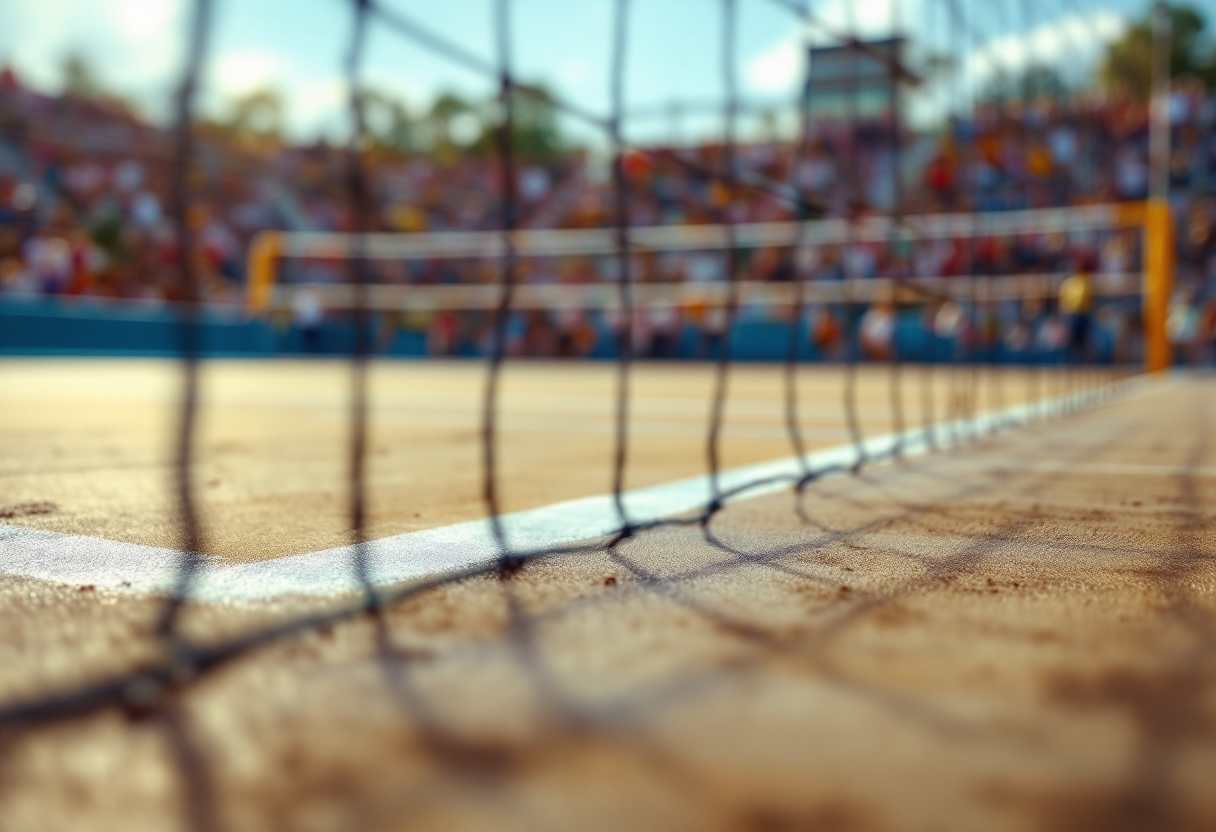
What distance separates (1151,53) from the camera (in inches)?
1034

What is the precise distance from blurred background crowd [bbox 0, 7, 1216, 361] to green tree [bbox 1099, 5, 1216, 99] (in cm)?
1072

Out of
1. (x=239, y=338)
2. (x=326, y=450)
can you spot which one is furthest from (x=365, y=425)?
(x=239, y=338)

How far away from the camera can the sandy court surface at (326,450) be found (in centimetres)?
178

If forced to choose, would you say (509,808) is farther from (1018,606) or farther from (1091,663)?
(1018,606)

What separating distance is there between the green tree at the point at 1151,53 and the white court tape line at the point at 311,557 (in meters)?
27.9

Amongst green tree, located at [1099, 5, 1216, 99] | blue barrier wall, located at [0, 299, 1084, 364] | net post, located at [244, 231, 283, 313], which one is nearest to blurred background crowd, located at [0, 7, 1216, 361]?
blue barrier wall, located at [0, 299, 1084, 364]

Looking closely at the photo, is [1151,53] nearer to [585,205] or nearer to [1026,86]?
[585,205]

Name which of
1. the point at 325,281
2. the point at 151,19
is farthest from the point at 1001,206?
the point at 151,19

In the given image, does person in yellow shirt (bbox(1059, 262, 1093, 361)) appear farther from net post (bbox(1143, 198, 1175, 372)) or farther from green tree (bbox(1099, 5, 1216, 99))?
green tree (bbox(1099, 5, 1216, 99))

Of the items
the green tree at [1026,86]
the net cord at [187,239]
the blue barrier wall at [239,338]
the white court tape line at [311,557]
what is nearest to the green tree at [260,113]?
the blue barrier wall at [239,338]

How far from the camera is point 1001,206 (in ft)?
44.5


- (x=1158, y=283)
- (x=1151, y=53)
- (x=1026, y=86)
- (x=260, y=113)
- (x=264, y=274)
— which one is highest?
(x=1151, y=53)

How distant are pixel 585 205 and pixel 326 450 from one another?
1557 centimetres

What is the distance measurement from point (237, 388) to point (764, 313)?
25.3ft
